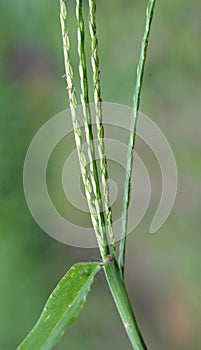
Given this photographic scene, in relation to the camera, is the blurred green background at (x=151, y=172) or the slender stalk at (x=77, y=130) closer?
the slender stalk at (x=77, y=130)

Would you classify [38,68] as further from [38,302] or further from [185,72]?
[38,302]

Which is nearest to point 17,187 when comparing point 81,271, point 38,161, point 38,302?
point 38,161

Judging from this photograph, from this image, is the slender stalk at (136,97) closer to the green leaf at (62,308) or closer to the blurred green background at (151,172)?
the green leaf at (62,308)

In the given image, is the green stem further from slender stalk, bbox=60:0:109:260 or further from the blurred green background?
the blurred green background

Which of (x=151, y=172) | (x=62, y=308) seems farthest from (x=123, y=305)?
(x=151, y=172)

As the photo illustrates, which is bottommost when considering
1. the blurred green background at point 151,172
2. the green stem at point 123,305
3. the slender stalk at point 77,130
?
the green stem at point 123,305

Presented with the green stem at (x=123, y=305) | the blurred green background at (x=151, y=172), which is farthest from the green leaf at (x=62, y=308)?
the blurred green background at (x=151, y=172)

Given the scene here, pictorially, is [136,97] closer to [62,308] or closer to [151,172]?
[62,308]
